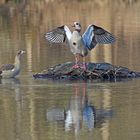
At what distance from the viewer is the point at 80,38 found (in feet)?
50.3

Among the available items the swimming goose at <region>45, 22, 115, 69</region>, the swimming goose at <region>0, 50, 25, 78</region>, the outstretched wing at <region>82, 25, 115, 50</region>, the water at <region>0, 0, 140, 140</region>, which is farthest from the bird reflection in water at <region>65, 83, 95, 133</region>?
the outstretched wing at <region>82, 25, 115, 50</region>

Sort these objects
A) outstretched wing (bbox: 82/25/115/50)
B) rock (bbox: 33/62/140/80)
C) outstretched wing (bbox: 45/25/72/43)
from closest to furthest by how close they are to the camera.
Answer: rock (bbox: 33/62/140/80) → outstretched wing (bbox: 82/25/115/50) → outstretched wing (bbox: 45/25/72/43)

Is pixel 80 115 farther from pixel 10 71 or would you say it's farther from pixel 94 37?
pixel 94 37

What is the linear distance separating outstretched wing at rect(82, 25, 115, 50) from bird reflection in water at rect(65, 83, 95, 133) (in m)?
2.74

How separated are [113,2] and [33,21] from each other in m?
19.9

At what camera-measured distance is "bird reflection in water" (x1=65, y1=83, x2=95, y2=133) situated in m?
10.0

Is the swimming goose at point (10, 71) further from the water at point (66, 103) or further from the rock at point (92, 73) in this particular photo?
the rock at point (92, 73)

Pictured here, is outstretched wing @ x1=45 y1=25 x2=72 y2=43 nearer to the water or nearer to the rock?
the water

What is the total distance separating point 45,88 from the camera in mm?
13477

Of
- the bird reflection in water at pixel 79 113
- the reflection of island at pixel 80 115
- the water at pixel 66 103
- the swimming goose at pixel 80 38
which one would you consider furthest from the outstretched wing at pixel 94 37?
the reflection of island at pixel 80 115

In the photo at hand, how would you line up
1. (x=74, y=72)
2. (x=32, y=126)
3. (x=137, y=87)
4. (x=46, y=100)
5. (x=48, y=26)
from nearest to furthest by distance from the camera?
(x=32, y=126) → (x=46, y=100) → (x=137, y=87) → (x=74, y=72) → (x=48, y=26)

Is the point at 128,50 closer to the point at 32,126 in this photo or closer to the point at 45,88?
the point at 45,88

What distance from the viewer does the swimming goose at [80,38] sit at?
1532 cm

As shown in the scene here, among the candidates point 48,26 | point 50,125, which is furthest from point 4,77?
point 48,26
